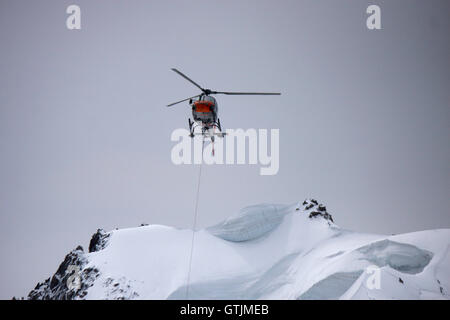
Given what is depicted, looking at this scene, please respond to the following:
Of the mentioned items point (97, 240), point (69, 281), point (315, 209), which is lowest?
point (69, 281)

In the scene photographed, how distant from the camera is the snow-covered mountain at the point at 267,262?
44812 mm

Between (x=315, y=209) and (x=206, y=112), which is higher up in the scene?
(x=206, y=112)

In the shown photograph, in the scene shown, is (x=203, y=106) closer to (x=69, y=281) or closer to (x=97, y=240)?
(x=69, y=281)

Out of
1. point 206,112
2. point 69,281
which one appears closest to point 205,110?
point 206,112

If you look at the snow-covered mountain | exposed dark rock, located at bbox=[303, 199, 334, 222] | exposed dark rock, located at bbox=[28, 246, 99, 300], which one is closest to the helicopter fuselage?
the snow-covered mountain

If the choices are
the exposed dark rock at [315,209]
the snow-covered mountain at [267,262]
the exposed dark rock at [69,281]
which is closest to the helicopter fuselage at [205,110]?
the snow-covered mountain at [267,262]

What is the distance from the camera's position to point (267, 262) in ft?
204

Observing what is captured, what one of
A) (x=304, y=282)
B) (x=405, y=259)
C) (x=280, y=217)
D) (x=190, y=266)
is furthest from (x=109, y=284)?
(x=405, y=259)
